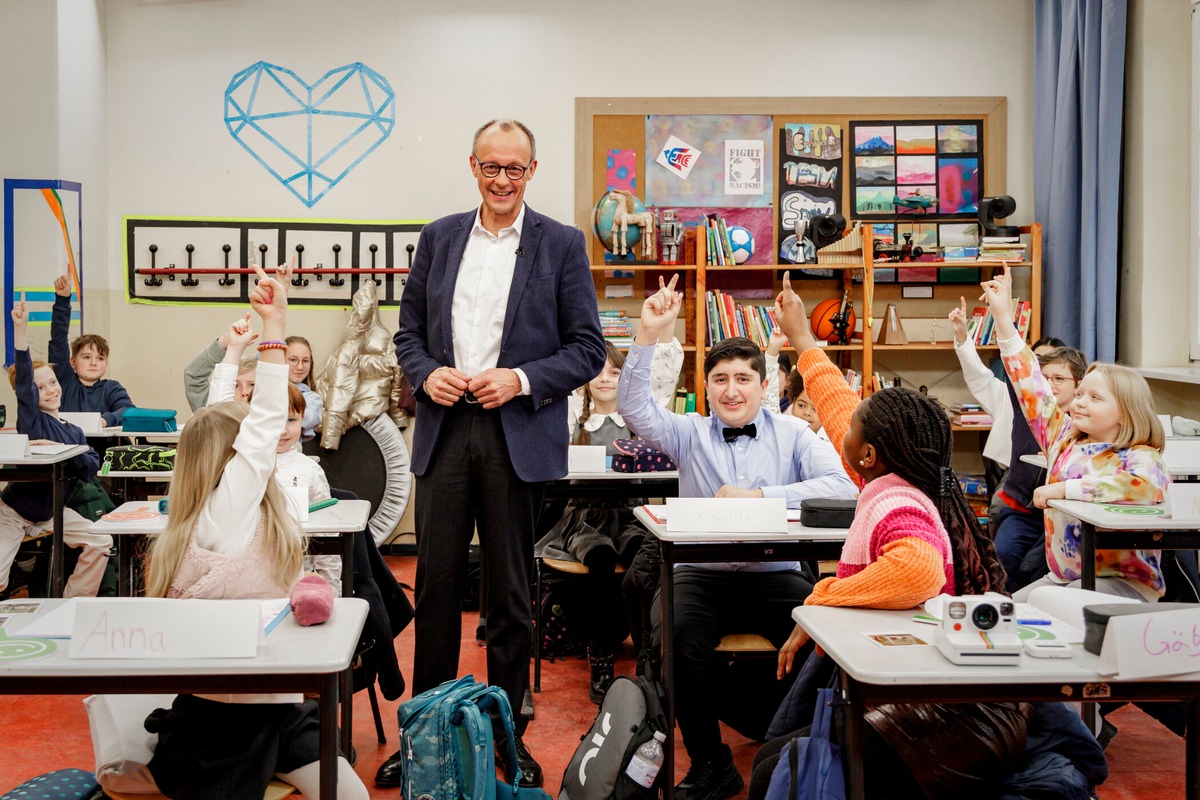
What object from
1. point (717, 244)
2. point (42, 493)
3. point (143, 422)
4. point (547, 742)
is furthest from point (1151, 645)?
point (717, 244)

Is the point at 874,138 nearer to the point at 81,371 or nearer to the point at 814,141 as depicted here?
the point at 814,141

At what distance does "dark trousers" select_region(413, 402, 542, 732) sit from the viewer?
2648mm

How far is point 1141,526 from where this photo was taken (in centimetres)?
269

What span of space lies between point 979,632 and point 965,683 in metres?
0.09

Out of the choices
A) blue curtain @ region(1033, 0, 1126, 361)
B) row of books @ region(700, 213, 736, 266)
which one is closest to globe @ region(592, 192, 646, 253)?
row of books @ region(700, 213, 736, 266)

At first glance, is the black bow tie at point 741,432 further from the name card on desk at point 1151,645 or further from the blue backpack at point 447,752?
the name card on desk at point 1151,645

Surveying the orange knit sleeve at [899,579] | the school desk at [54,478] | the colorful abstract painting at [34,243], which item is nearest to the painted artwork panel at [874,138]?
the colorful abstract painting at [34,243]

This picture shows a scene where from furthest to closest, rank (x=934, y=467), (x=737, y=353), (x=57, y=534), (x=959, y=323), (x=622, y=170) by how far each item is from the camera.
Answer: (x=622, y=170)
(x=959, y=323)
(x=57, y=534)
(x=737, y=353)
(x=934, y=467)

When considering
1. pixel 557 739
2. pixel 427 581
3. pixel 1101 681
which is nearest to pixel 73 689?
pixel 427 581

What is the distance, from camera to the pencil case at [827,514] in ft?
8.34

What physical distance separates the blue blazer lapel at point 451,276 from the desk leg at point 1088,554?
1684 millimetres

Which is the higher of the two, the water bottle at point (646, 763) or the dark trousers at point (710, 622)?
the dark trousers at point (710, 622)

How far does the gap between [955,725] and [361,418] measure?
174 inches

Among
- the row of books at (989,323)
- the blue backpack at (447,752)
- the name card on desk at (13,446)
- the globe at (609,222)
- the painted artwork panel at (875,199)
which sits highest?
the painted artwork panel at (875,199)
